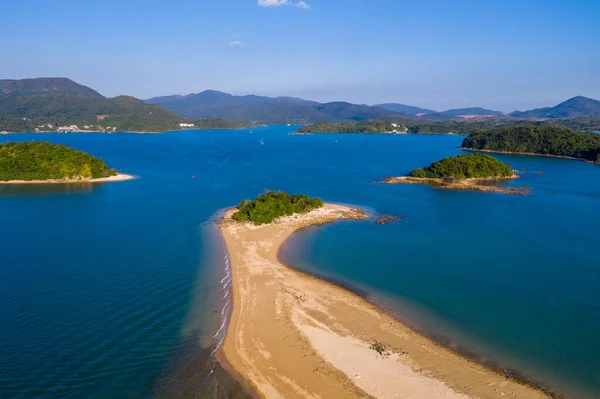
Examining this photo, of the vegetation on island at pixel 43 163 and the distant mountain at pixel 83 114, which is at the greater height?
the distant mountain at pixel 83 114

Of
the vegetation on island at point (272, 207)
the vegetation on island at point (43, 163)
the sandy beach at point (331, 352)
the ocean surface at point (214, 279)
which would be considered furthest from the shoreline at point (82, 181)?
the sandy beach at point (331, 352)

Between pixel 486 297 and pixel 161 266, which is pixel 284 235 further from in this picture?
pixel 486 297

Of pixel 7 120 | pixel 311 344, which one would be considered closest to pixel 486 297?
pixel 311 344

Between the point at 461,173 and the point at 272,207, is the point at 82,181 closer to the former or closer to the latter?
the point at 272,207

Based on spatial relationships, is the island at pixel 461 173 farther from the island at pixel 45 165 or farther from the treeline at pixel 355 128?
the treeline at pixel 355 128

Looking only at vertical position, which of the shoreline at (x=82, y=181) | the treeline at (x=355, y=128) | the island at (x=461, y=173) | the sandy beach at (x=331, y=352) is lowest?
the sandy beach at (x=331, y=352)

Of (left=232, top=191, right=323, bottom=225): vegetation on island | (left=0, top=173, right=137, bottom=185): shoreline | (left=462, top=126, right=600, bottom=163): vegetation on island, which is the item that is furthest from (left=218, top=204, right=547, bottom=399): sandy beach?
(left=462, top=126, right=600, bottom=163): vegetation on island
